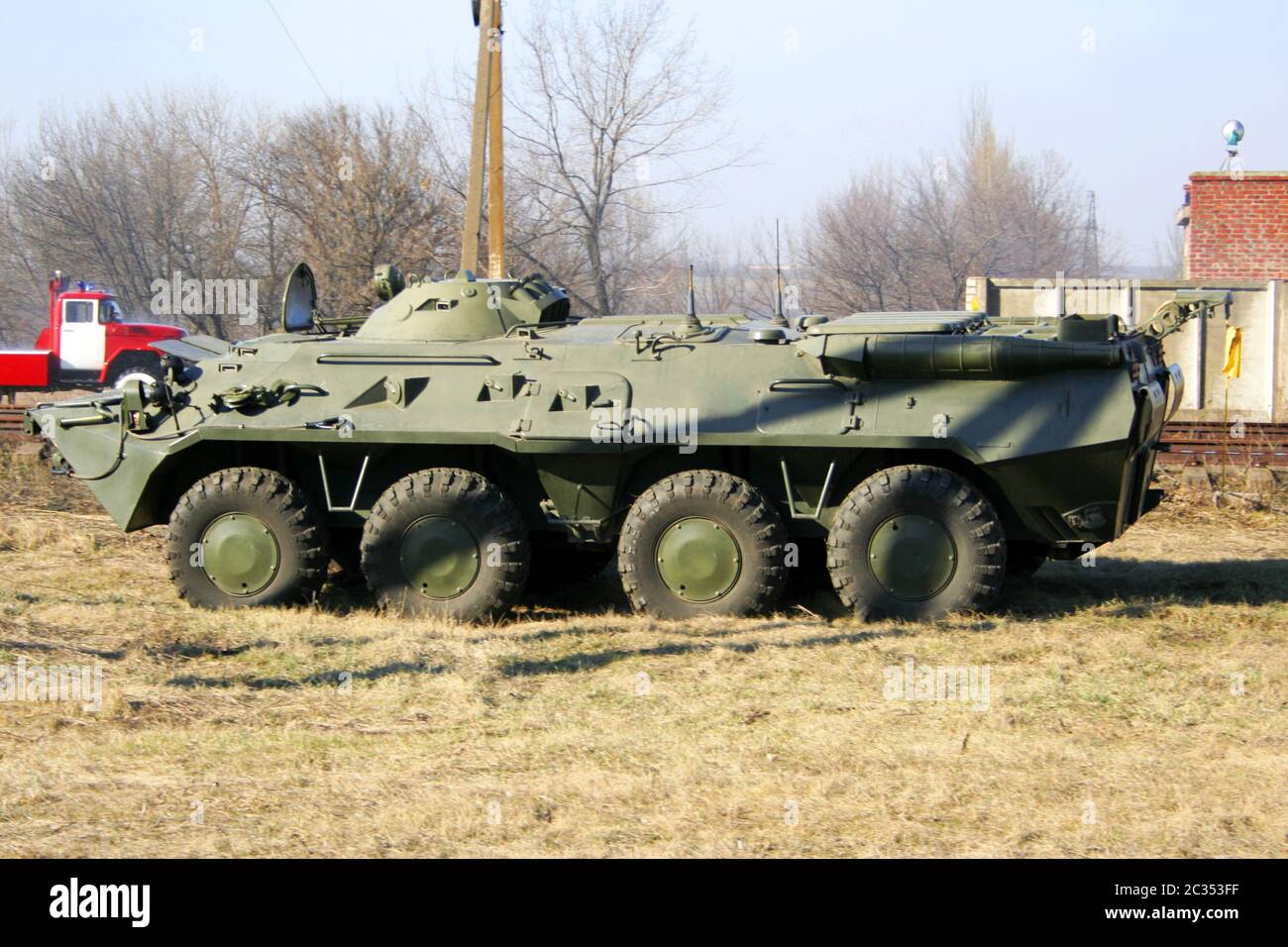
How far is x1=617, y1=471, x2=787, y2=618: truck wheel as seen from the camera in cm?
970

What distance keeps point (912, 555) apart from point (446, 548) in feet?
10.0

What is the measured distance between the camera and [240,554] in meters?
10.2

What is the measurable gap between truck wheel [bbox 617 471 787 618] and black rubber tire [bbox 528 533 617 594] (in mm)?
1373

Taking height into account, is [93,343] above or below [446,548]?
above

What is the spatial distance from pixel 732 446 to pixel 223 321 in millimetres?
23844

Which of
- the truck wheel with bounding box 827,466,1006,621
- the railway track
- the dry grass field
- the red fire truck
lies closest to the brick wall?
the railway track

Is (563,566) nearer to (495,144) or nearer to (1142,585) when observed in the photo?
(1142,585)

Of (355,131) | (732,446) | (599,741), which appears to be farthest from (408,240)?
(599,741)

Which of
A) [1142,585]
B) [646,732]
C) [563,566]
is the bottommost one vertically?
[646,732]

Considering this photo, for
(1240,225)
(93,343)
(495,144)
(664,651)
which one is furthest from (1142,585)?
(93,343)

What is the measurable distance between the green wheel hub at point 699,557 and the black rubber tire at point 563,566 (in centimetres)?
143

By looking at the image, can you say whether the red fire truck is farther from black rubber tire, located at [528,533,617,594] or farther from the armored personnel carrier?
black rubber tire, located at [528,533,617,594]
